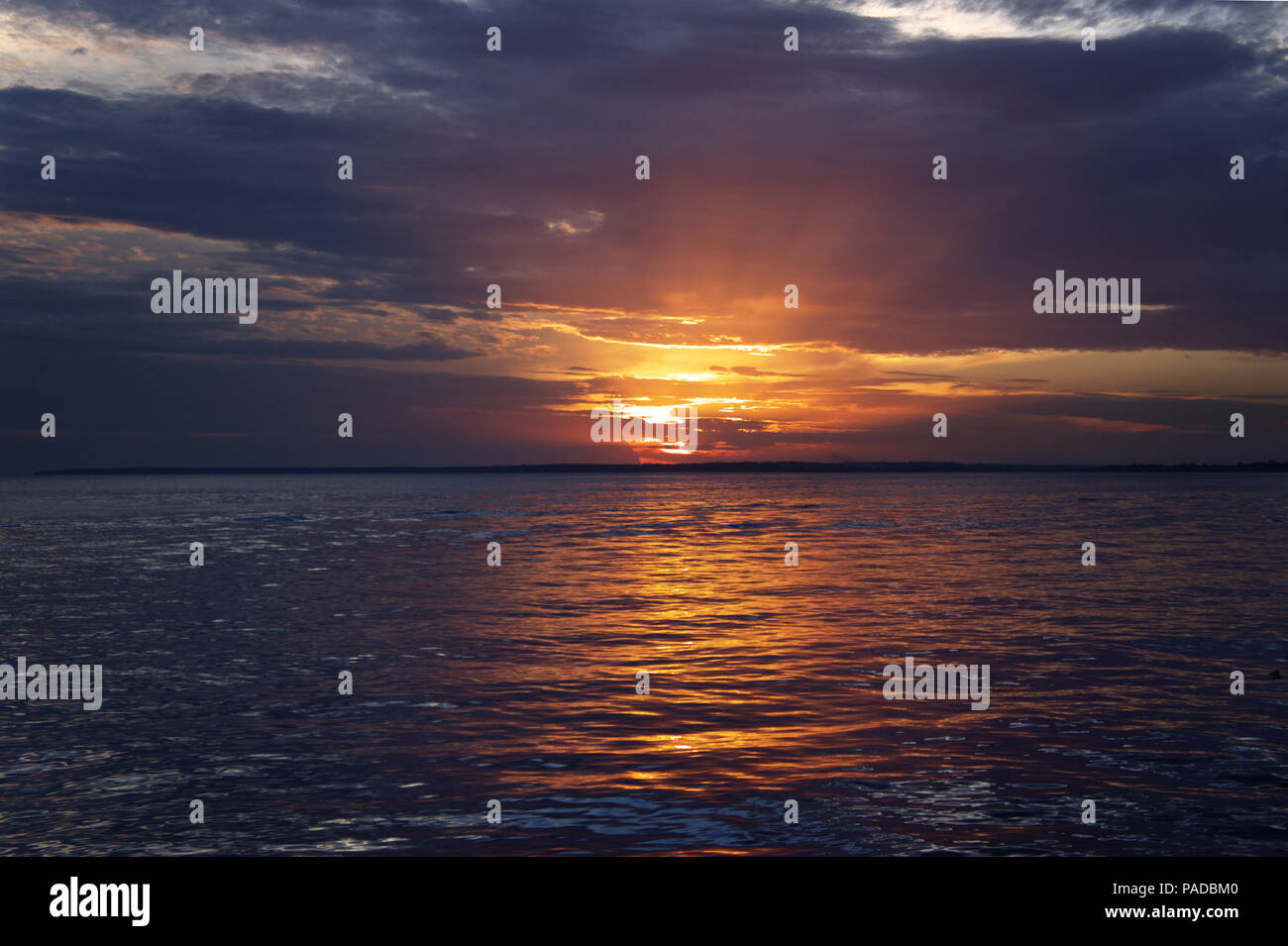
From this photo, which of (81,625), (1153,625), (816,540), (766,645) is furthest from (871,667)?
(816,540)

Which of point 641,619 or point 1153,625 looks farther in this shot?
point 641,619

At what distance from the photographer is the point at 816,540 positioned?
5544 cm

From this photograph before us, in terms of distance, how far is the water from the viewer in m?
10.1

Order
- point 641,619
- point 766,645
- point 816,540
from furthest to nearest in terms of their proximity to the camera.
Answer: point 816,540 < point 641,619 < point 766,645

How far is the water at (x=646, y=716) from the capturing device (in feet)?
33.0

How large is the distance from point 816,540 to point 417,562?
24144 millimetres

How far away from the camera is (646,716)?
14.8m

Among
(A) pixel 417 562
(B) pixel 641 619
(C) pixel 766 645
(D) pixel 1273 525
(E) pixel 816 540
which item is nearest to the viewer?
(C) pixel 766 645

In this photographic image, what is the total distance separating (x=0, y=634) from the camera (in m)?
23.1
